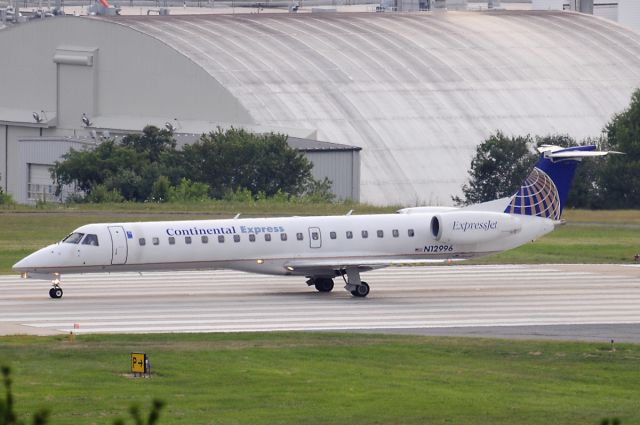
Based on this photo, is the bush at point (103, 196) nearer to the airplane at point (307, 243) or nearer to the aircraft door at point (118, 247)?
the airplane at point (307, 243)

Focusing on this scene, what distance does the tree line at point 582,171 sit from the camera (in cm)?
7438

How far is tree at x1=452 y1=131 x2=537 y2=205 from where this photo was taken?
76000 mm

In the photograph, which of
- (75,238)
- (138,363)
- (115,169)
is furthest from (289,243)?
(115,169)

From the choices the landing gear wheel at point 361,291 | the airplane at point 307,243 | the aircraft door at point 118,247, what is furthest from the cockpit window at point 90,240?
the landing gear wheel at point 361,291

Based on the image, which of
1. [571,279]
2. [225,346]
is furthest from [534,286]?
[225,346]

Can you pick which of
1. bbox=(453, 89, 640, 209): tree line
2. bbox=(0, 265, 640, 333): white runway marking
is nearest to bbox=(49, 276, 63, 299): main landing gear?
bbox=(0, 265, 640, 333): white runway marking

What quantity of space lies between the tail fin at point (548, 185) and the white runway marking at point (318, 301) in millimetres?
2281

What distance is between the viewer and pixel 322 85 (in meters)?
81.1

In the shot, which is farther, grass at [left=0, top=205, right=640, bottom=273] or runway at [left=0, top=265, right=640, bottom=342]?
grass at [left=0, top=205, right=640, bottom=273]

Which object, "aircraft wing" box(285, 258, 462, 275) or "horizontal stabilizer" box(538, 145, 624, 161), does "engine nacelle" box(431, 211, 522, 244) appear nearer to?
"aircraft wing" box(285, 258, 462, 275)

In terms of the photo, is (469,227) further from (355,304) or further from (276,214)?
(276,214)

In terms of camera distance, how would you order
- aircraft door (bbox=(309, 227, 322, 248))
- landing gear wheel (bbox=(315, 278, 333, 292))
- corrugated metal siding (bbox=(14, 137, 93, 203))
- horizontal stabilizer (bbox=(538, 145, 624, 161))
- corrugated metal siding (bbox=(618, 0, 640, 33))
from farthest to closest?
corrugated metal siding (bbox=(618, 0, 640, 33)) → corrugated metal siding (bbox=(14, 137, 93, 203)) → horizontal stabilizer (bbox=(538, 145, 624, 161)) → landing gear wheel (bbox=(315, 278, 333, 292)) → aircraft door (bbox=(309, 227, 322, 248))

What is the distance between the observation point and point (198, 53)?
7956 cm

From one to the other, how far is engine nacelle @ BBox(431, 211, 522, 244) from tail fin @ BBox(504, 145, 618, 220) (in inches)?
52.7
